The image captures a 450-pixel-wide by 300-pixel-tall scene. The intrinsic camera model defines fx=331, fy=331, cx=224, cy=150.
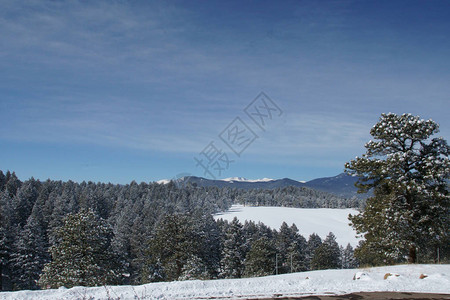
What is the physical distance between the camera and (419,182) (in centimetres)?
2072

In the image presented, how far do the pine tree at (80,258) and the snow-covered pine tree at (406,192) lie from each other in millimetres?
20388

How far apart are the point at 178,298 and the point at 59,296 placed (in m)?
4.06

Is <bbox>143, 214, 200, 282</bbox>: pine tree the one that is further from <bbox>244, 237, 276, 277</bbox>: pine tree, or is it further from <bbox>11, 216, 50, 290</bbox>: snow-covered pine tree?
<bbox>11, 216, 50, 290</bbox>: snow-covered pine tree

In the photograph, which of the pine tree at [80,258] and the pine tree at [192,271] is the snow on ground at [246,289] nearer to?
the pine tree at [80,258]

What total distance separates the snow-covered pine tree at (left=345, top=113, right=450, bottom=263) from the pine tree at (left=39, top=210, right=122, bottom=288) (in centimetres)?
2039

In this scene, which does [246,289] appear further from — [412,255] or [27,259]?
[27,259]

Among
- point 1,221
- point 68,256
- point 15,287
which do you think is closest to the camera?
point 68,256

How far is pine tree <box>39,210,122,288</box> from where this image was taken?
26.0 meters

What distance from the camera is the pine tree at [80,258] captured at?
25969mm

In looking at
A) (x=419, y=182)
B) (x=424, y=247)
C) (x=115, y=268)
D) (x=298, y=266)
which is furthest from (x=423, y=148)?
(x=298, y=266)

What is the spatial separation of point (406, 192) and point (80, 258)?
25396 mm

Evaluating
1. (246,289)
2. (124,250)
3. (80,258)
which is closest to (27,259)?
(124,250)

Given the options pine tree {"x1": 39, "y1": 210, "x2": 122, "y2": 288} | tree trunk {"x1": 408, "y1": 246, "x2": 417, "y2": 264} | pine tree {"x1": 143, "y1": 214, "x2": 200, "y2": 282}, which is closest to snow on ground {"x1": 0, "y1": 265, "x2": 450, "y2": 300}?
tree trunk {"x1": 408, "y1": 246, "x2": 417, "y2": 264}

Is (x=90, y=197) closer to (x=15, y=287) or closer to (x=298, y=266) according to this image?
(x=15, y=287)
